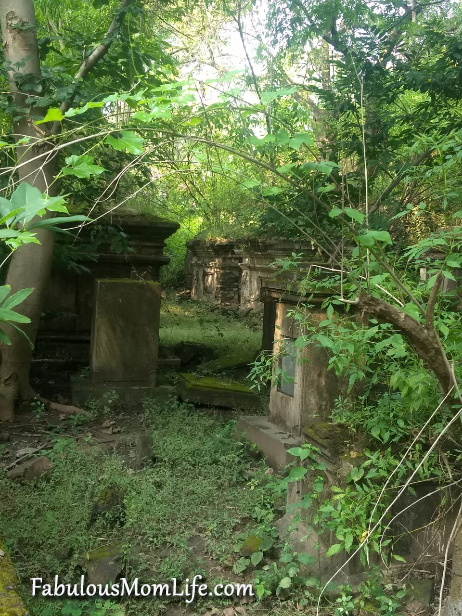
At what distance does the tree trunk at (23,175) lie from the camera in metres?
5.18

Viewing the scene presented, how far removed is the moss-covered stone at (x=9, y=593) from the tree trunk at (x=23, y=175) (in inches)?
146

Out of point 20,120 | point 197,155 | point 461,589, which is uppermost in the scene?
point 20,120

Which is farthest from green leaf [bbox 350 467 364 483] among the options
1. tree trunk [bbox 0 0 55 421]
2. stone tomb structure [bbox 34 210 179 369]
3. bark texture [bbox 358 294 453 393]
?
stone tomb structure [bbox 34 210 179 369]

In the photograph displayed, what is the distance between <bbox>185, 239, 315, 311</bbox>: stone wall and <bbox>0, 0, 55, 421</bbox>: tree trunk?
21.6 ft

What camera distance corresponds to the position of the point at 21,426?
545cm

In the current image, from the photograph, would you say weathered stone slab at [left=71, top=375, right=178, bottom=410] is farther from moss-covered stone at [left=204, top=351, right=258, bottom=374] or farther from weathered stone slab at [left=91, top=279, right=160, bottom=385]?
moss-covered stone at [left=204, top=351, right=258, bottom=374]

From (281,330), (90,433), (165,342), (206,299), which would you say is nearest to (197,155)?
(281,330)

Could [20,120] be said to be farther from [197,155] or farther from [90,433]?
[197,155]

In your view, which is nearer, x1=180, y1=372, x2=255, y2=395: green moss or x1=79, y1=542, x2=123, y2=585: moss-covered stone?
x1=79, y1=542, x2=123, y2=585: moss-covered stone

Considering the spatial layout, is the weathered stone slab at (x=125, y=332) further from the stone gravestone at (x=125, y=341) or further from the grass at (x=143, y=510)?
the grass at (x=143, y=510)

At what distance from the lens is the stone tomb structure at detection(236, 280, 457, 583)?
3178 mm

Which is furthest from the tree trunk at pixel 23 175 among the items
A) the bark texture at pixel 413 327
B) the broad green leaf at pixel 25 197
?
the broad green leaf at pixel 25 197

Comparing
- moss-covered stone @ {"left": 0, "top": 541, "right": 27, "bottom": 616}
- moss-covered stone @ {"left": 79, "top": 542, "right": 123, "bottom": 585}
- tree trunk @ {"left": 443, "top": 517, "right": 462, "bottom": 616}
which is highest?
moss-covered stone @ {"left": 0, "top": 541, "right": 27, "bottom": 616}

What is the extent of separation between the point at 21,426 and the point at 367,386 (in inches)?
129
